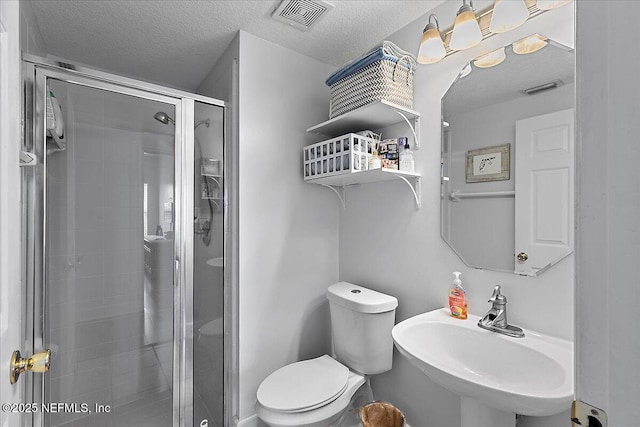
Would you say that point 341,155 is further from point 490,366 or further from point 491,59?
point 490,366

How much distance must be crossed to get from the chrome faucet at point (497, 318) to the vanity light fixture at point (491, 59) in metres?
0.93

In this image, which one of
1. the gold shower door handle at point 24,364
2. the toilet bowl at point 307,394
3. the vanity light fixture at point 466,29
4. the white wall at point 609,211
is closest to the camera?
the white wall at point 609,211

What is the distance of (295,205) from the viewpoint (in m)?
1.91

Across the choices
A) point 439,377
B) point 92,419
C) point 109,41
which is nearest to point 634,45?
point 439,377

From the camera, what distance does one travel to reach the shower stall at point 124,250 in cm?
130

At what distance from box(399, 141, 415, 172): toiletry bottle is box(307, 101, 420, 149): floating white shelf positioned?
8cm

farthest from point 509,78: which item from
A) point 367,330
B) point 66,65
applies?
point 66,65

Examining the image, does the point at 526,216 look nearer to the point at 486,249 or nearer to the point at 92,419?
the point at 486,249

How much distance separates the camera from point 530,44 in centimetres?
117

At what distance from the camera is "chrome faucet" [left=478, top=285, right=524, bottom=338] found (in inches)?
45.4

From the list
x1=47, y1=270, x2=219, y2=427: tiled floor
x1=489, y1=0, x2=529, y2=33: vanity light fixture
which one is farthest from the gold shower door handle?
x1=489, y1=0, x2=529, y2=33: vanity light fixture

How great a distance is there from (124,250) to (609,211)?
1.77 m

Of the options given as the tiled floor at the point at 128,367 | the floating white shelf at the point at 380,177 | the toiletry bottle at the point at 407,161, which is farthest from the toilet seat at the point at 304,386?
the toiletry bottle at the point at 407,161

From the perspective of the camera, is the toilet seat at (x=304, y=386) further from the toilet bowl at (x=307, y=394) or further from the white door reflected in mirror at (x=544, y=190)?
the white door reflected in mirror at (x=544, y=190)
